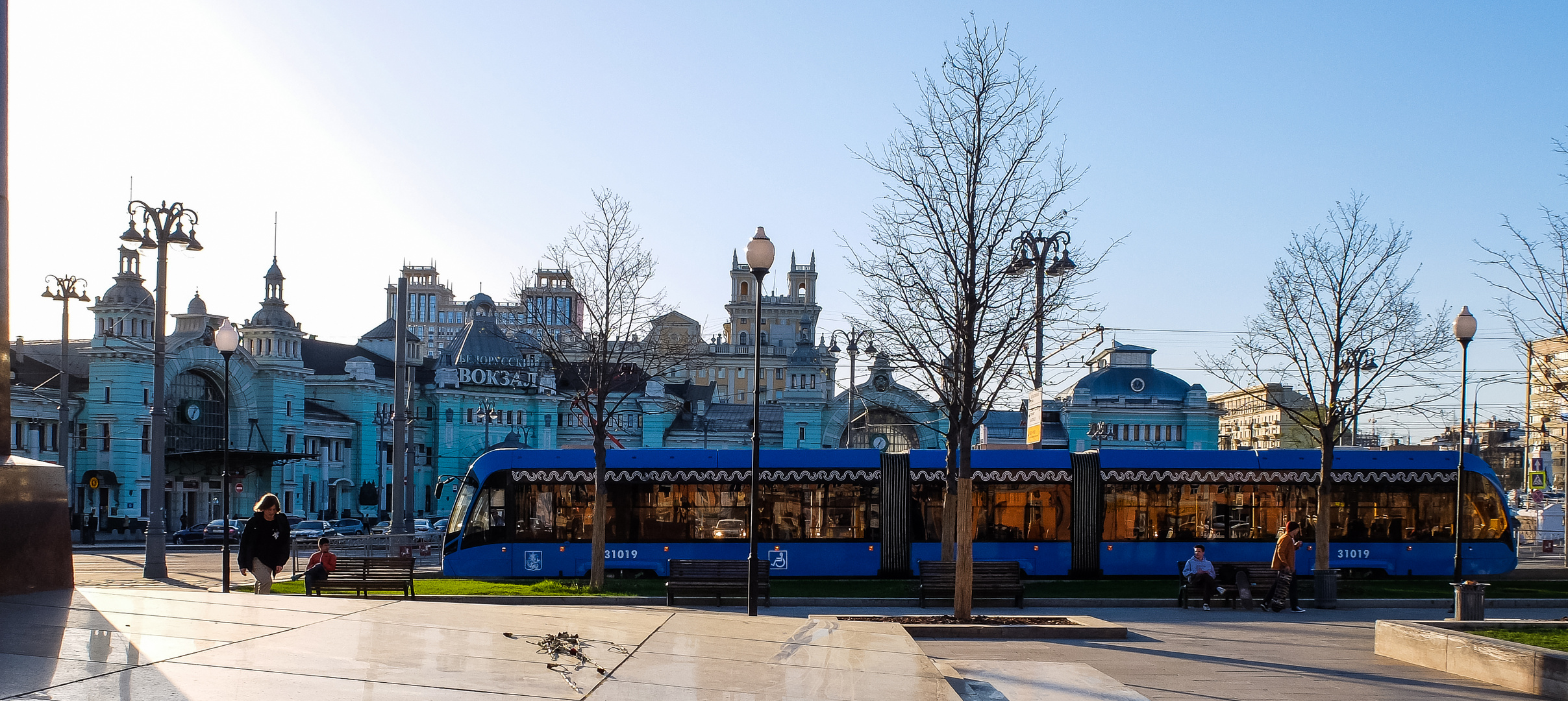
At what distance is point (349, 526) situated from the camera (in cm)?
6050

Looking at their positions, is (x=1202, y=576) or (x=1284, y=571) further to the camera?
(x=1202, y=576)

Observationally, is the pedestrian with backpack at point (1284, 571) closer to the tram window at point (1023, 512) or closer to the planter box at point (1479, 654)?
the planter box at point (1479, 654)

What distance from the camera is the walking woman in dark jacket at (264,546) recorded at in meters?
14.6

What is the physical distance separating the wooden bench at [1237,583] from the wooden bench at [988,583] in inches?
122

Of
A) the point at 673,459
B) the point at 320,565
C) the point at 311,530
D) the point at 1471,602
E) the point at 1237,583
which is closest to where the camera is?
the point at 1471,602

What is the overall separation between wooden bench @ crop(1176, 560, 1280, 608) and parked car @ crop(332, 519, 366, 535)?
146 feet

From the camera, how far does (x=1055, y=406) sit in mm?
96625

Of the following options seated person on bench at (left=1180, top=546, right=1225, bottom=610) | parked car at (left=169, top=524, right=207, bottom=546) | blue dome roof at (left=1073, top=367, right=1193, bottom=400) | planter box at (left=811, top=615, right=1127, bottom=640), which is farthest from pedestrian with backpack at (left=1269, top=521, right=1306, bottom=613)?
blue dome roof at (left=1073, top=367, right=1193, bottom=400)

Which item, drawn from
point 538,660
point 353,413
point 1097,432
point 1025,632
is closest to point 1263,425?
point 1097,432

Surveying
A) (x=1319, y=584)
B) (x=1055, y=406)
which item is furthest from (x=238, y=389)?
(x=1319, y=584)

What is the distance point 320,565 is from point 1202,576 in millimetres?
16121

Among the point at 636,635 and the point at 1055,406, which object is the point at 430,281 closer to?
the point at 1055,406

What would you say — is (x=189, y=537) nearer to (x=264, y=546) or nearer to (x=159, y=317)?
(x=159, y=317)

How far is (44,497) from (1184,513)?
24.1 meters
